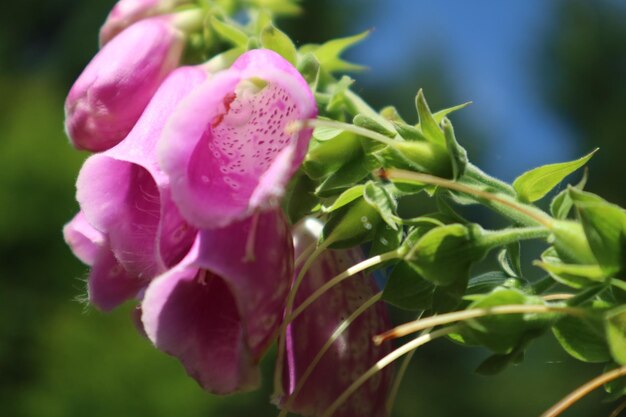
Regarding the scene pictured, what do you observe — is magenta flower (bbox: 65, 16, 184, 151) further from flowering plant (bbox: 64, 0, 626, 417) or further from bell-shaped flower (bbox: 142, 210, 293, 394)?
bell-shaped flower (bbox: 142, 210, 293, 394)

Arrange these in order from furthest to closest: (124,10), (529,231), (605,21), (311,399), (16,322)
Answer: (605,21), (16,322), (124,10), (311,399), (529,231)

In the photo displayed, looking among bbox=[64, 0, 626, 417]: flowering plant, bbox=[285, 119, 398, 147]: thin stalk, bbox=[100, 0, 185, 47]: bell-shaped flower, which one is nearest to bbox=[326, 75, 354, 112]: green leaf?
bbox=[64, 0, 626, 417]: flowering plant

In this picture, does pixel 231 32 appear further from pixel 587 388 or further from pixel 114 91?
pixel 587 388

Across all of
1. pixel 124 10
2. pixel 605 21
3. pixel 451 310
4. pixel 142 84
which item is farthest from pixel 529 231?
pixel 605 21

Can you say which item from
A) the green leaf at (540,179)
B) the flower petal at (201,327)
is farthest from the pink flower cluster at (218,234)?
the green leaf at (540,179)

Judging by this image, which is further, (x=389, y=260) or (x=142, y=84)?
(x=142, y=84)

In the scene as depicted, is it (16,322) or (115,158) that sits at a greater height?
(115,158)

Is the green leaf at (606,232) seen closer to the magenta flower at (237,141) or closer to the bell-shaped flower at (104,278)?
the magenta flower at (237,141)

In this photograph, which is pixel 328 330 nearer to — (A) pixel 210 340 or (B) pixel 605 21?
(A) pixel 210 340
